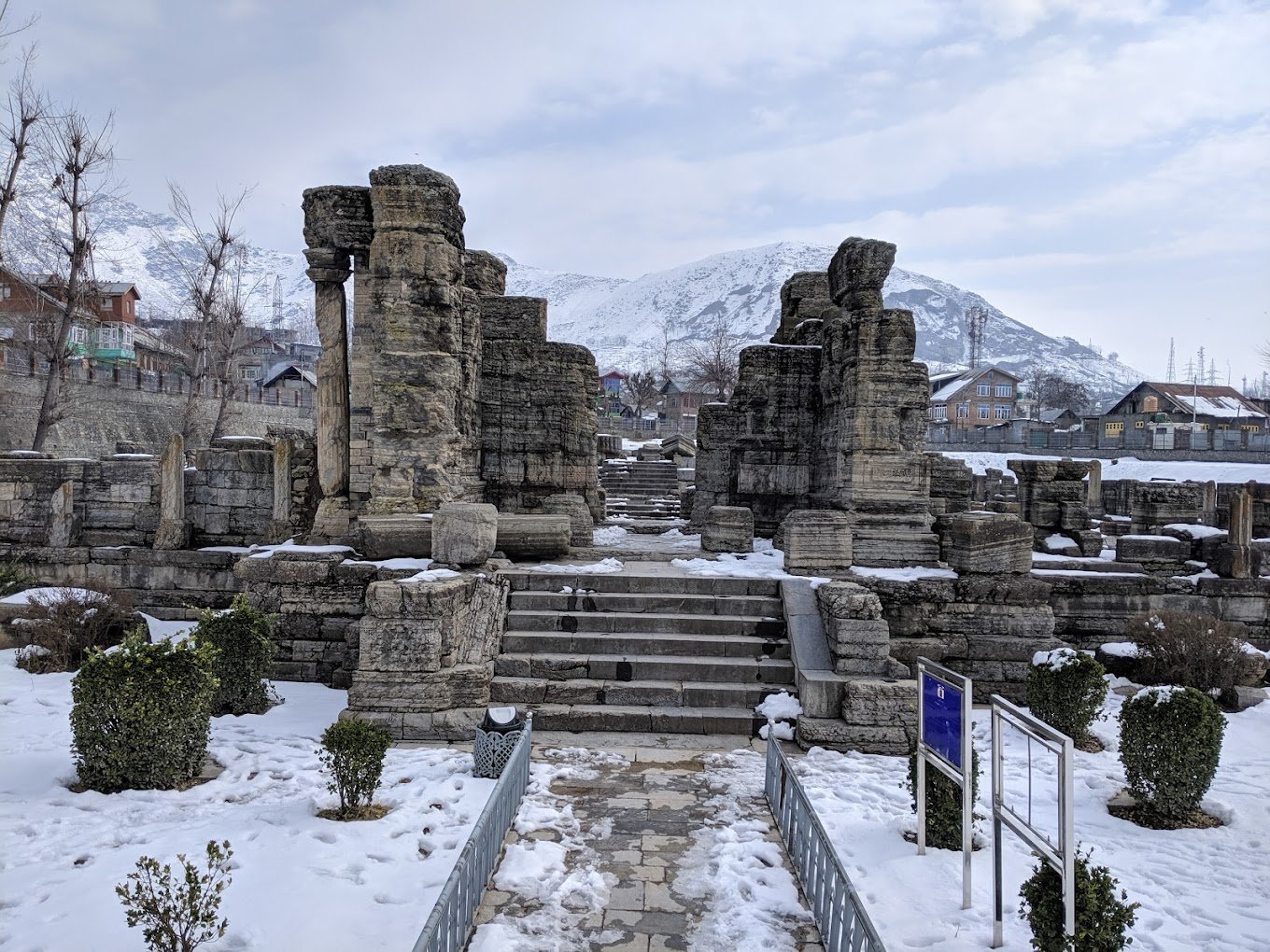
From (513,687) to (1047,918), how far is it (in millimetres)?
5685

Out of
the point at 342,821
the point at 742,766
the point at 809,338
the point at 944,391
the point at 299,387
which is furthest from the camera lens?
the point at 944,391

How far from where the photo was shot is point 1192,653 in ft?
32.0

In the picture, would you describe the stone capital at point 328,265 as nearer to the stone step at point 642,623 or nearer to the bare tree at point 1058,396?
the stone step at point 642,623

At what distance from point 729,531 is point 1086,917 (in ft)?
29.7

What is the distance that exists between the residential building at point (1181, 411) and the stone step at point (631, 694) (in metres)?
57.0

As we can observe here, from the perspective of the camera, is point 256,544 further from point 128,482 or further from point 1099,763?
point 1099,763

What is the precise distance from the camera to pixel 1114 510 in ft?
86.1

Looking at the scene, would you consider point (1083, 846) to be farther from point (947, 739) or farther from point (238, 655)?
point (238, 655)

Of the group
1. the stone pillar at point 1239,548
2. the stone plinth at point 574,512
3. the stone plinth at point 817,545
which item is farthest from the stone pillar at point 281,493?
the stone pillar at point 1239,548

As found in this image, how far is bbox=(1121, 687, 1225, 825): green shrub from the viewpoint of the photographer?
6562 millimetres

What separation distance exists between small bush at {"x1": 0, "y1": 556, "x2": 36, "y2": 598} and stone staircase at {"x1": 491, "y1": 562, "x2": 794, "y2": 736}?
6972 millimetres

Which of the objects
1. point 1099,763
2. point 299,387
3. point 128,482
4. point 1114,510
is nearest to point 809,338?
point 1099,763

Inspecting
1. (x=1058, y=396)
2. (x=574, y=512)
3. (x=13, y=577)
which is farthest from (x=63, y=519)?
(x=1058, y=396)

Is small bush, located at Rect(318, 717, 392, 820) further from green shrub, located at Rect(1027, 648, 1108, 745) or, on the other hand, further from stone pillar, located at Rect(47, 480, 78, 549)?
stone pillar, located at Rect(47, 480, 78, 549)
